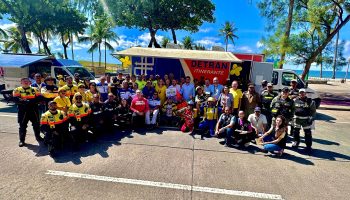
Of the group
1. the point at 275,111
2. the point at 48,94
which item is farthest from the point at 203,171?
the point at 48,94

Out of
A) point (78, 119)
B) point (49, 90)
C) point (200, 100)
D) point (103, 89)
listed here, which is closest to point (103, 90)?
point (103, 89)

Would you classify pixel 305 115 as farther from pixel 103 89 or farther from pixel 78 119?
pixel 103 89

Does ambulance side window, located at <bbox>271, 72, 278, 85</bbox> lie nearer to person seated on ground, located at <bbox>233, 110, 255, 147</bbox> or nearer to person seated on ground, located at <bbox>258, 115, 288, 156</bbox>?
person seated on ground, located at <bbox>233, 110, 255, 147</bbox>

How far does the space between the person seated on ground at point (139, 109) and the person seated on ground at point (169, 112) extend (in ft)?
2.67

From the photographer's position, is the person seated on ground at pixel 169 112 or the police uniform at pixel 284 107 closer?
the police uniform at pixel 284 107

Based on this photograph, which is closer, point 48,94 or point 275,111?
point 275,111

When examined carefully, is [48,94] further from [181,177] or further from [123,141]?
[181,177]

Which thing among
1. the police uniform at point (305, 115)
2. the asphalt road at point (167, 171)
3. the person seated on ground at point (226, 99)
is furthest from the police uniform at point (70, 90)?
the police uniform at point (305, 115)

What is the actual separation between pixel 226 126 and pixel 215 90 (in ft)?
7.41

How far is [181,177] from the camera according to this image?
4730 mm

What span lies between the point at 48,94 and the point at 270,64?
913cm

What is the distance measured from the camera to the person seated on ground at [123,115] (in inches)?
318

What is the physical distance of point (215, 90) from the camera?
884 cm

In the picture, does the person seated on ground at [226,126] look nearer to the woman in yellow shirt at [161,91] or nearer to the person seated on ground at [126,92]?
the woman in yellow shirt at [161,91]
